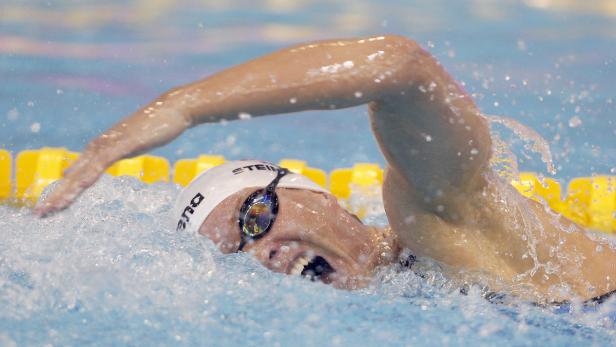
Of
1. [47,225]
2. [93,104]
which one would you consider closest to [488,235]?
[47,225]

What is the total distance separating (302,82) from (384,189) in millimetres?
537

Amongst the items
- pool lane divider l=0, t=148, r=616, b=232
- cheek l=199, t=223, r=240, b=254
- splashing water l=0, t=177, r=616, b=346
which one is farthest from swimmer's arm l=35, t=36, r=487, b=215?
pool lane divider l=0, t=148, r=616, b=232

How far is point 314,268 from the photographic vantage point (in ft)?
6.20

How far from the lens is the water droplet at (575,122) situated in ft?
15.0

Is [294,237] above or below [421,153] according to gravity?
below

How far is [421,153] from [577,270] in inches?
22.8

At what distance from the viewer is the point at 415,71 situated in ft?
4.67

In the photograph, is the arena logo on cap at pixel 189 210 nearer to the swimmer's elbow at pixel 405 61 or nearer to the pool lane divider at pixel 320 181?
the swimmer's elbow at pixel 405 61

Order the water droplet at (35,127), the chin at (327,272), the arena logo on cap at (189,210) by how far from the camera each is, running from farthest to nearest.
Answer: the water droplet at (35,127), the arena logo on cap at (189,210), the chin at (327,272)

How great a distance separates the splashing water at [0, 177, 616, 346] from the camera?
157 centimetres

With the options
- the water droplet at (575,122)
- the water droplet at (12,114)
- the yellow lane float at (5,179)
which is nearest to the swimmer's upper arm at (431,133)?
the yellow lane float at (5,179)

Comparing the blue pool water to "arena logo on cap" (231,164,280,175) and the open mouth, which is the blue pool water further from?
"arena logo on cap" (231,164,280,175)

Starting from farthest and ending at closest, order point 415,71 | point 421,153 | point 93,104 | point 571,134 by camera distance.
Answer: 1. point 93,104
2. point 571,134
3. point 421,153
4. point 415,71

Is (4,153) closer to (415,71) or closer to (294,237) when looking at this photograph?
(294,237)
